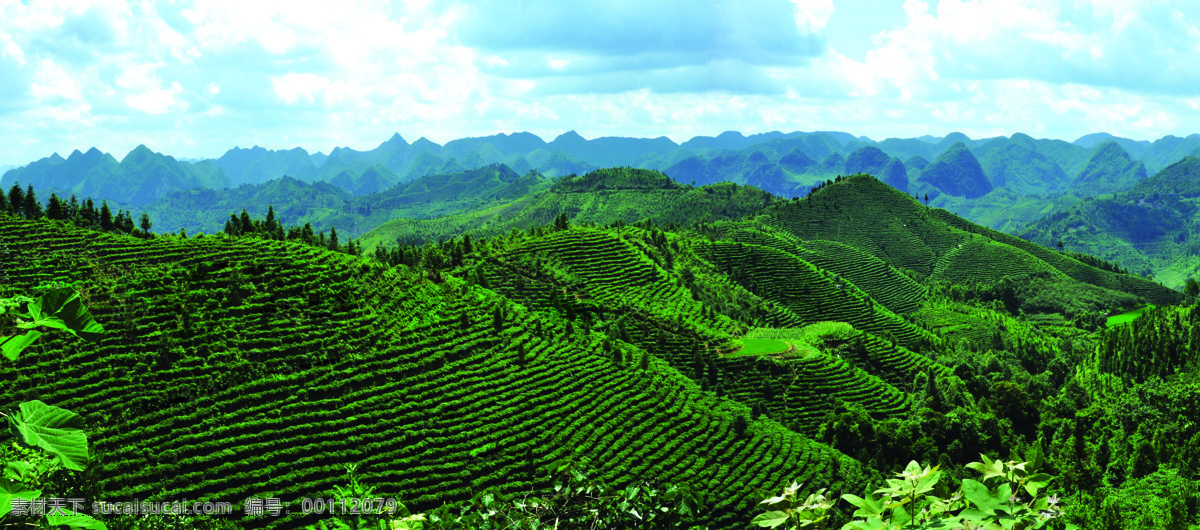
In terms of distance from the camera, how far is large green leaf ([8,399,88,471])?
10.3 feet

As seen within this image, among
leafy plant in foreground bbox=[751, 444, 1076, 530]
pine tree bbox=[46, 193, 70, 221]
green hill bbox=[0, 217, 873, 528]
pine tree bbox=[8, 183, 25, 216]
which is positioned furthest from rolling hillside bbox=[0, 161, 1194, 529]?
leafy plant in foreground bbox=[751, 444, 1076, 530]

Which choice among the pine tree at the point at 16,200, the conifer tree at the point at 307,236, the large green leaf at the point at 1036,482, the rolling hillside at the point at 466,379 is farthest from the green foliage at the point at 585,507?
the conifer tree at the point at 307,236

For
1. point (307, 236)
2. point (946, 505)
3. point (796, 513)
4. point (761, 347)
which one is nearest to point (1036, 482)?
point (946, 505)

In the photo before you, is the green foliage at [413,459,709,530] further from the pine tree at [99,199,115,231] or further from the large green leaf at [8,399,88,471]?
the pine tree at [99,199,115,231]

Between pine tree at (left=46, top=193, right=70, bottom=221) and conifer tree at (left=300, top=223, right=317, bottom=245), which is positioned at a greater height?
pine tree at (left=46, top=193, right=70, bottom=221)

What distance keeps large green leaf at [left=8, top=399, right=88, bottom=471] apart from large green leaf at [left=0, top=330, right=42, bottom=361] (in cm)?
35

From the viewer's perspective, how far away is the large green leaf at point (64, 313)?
3.50 metres

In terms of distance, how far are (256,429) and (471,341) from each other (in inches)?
802

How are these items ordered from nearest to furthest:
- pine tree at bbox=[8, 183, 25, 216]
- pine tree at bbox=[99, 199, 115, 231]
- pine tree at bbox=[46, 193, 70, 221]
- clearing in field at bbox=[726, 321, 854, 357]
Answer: pine tree at bbox=[8, 183, 25, 216] < pine tree at bbox=[46, 193, 70, 221] < pine tree at bbox=[99, 199, 115, 231] < clearing in field at bbox=[726, 321, 854, 357]

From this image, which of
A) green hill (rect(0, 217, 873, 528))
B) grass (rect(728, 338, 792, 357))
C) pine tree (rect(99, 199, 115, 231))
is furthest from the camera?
grass (rect(728, 338, 792, 357))

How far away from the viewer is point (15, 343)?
3.68 metres

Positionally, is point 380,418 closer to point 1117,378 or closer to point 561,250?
point 561,250

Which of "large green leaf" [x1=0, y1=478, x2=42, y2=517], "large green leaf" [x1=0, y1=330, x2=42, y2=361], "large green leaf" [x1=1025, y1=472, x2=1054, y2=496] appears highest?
"large green leaf" [x1=0, y1=330, x2=42, y2=361]

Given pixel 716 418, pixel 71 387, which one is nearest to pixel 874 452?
pixel 716 418
